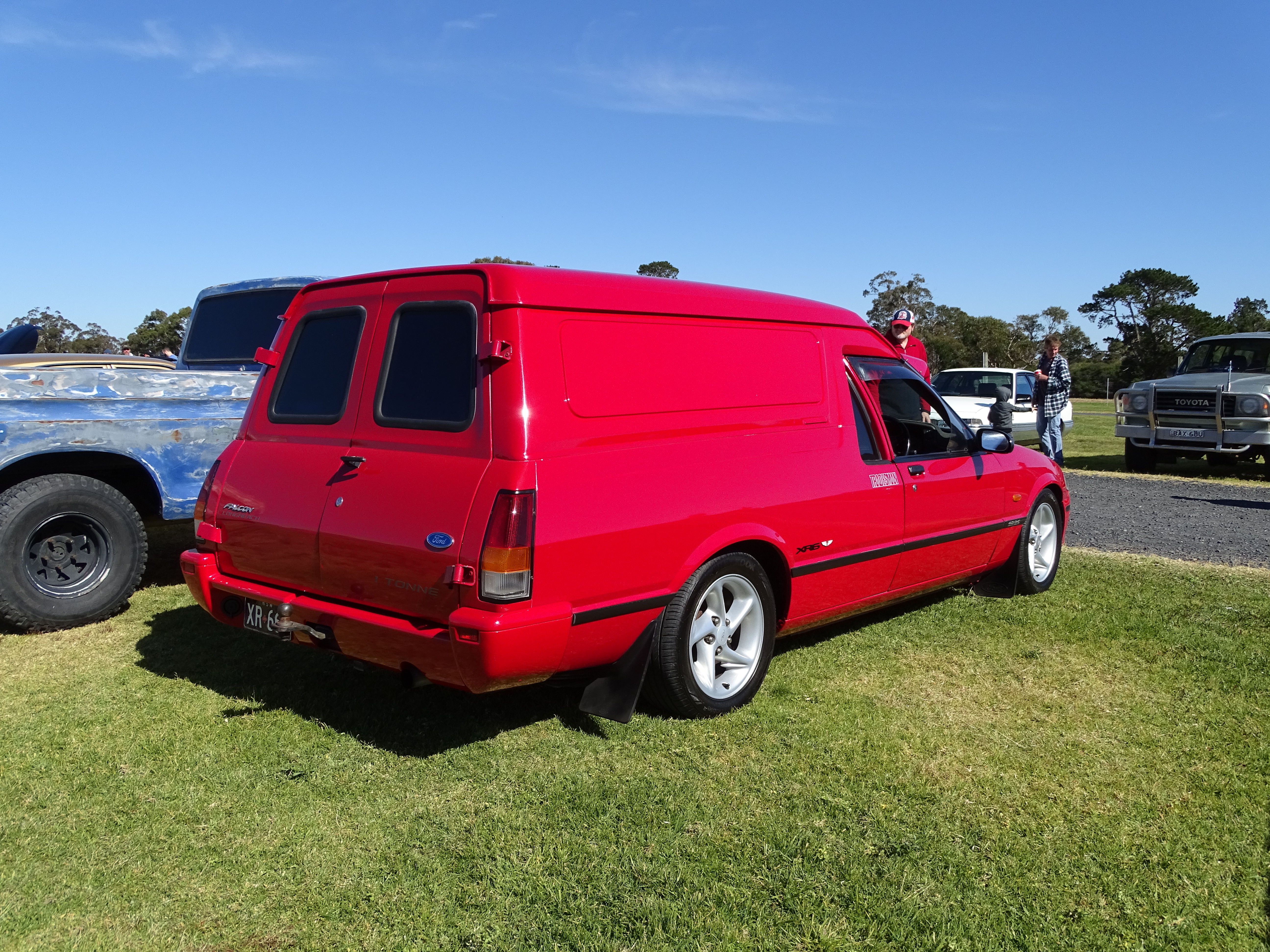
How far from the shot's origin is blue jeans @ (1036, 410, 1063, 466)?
12.8 meters

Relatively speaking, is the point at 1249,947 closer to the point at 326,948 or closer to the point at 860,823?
the point at 860,823

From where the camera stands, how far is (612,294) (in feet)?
13.2

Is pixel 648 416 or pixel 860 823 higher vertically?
pixel 648 416

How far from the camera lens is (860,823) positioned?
3.32 metres

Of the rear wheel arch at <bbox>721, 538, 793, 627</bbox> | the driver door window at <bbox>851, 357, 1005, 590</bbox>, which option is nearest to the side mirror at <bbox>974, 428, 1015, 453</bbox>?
the driver door window at <bbox>851, 357, 1005, 590</bbox>

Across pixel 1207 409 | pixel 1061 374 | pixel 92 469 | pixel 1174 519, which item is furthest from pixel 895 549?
pixel 1207 409

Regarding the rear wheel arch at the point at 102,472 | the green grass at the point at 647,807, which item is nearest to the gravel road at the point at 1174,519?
the green grass at the point at 647,807

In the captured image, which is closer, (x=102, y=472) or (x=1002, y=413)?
(x=102, y=472)

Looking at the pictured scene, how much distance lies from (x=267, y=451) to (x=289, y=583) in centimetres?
61

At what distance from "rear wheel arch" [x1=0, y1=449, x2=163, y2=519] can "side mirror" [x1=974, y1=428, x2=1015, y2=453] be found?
4875mm

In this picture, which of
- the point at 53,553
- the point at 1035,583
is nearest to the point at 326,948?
the point at 53,553

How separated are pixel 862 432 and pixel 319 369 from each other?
2.62 metres

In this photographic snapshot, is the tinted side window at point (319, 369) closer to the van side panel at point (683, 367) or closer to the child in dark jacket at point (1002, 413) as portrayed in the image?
the van side panel at point (683, 367)

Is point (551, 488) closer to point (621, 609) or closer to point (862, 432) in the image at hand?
point (621, 609)
